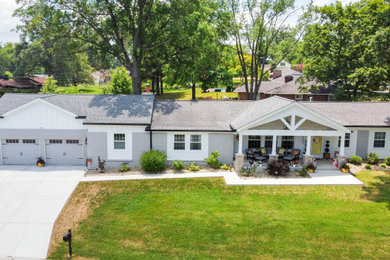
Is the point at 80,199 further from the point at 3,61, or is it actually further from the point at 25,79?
the point at 3,61

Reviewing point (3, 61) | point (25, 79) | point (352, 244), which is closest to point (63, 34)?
point (352, 244)

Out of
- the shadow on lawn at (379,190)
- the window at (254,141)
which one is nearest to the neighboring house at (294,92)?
the window at (254,141)

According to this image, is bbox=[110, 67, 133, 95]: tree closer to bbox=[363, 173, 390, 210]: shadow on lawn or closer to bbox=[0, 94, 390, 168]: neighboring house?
bbox=[0, 94, 390, 168]: neighboring house

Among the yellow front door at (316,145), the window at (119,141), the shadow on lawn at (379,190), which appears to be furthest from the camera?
the yellow front door at (316,145)

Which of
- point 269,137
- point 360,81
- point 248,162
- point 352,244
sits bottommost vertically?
point 352,244

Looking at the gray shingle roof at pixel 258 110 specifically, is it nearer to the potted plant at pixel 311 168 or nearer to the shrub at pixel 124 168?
the potted plant at pixel 311 168

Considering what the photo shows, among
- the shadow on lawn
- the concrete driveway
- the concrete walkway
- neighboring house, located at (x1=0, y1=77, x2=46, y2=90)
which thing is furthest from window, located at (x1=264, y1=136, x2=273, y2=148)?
neighboring house, located at (x1=0, y1=77, x2=46, y2=90)
